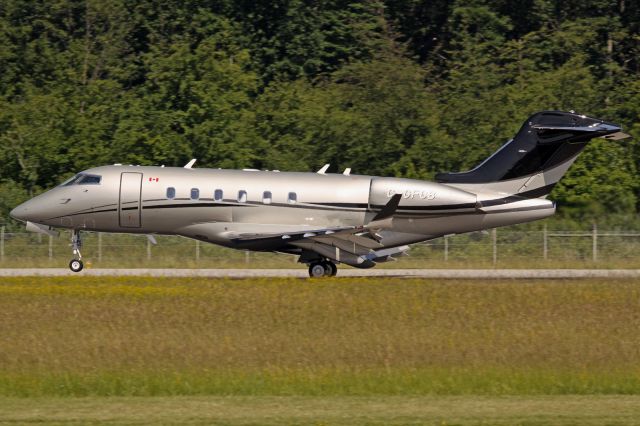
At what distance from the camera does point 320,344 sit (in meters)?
22.6

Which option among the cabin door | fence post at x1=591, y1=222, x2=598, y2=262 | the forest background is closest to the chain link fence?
fence post at x1=591, y1=222, x2=598, y2=262

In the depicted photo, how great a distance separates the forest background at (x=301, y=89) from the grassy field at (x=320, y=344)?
16.6 metres

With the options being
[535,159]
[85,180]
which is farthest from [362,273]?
[85,180]

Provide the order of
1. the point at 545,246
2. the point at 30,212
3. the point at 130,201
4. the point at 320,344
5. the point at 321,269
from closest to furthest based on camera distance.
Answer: the point at 320,344 < the point at 130,201 < the point at 321,269 < the point at 30,212 < the point at 545,246

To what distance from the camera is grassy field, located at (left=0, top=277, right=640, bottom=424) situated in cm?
1811

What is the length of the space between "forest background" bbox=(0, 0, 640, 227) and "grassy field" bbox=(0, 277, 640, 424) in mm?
16617

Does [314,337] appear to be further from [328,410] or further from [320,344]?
[328,410]

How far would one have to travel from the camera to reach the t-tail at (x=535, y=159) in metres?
35.1

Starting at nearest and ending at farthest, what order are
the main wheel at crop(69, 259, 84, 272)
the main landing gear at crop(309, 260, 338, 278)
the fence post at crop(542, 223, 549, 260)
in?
the main landing gear at crop(309, 260, 338, 278)
the main wheel at crop(69, 259, 84, 272)
the fence post at crop(542, 223, 549, 260)

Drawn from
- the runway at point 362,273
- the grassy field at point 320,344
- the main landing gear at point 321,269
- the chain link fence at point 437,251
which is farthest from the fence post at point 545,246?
the main landing gear at point 321,269

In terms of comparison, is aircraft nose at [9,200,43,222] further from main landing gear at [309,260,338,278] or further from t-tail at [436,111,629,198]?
t-tail at [436,111,629,198]

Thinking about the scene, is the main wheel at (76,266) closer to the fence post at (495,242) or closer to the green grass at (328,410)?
the fence post at (495,242)

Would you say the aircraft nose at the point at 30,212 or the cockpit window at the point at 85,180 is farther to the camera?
the aircraft nose at the point at 30,212

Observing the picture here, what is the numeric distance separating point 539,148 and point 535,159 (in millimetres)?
347
